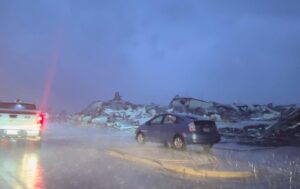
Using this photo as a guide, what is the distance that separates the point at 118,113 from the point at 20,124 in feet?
106

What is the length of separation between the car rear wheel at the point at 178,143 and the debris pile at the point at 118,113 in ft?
68.3

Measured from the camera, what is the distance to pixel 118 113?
175 feet

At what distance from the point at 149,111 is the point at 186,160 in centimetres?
3702

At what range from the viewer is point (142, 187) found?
1091 cm

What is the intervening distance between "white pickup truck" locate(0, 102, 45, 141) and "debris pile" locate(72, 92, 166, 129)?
2000cm

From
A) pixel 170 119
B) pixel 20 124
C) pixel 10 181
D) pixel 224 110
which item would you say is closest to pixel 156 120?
pixel 170 119

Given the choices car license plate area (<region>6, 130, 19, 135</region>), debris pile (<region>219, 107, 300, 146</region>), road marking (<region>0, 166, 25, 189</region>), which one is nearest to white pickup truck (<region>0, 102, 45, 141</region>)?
car license plate area (<region>6, 130, 19, 135</region>)

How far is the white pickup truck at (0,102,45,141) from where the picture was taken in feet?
69.3

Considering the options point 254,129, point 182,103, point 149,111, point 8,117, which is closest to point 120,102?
point 149,111

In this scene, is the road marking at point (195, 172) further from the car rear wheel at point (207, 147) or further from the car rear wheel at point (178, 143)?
the car rear wheel at point (207, 147)

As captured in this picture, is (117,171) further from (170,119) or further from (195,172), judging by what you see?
(170,119)

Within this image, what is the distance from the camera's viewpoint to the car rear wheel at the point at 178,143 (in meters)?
20.0

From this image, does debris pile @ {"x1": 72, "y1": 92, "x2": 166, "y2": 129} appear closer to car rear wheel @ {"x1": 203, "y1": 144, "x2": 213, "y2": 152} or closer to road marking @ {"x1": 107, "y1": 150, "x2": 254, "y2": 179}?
car rear wheel @ {"x1": 203, "y1": 144, "x2": 213, "y2": 152}

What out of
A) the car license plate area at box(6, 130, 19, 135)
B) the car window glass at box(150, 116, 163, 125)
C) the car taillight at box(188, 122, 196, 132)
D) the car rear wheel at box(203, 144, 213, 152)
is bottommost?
the car rear wheel at box(203, 144, 213, 152)
